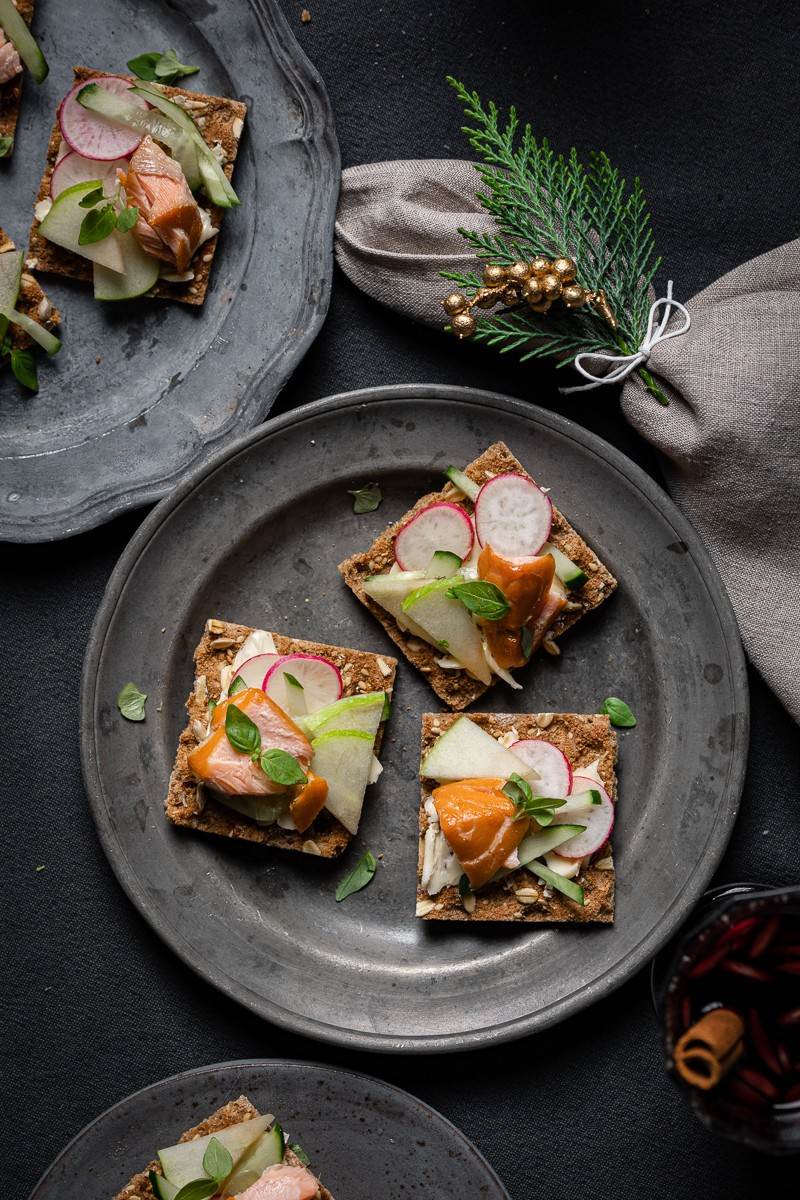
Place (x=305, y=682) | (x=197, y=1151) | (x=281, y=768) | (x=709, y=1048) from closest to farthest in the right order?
(x=709, y=1048), (x=281, y=768), (x=197, y=1151), (x=305, y=682)

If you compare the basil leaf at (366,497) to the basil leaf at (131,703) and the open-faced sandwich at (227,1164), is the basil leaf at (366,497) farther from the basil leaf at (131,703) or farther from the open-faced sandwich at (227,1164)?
the open-faced sandwich at (227,1164)

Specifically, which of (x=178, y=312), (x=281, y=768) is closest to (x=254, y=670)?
(x=281, y=768)

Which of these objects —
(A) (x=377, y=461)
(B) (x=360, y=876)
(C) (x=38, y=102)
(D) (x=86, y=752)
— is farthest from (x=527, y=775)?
(C) (x=38, y=102)

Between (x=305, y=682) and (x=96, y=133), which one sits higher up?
(x=96, y=133)

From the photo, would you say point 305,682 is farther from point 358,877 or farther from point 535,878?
point 535,878

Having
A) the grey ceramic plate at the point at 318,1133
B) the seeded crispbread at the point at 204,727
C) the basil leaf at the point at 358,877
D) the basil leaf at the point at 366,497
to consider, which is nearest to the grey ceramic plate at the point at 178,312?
the basil leaf at the point at 366,497
